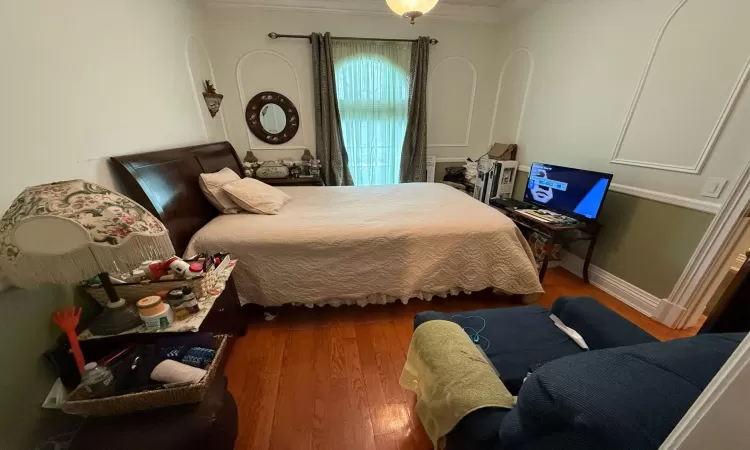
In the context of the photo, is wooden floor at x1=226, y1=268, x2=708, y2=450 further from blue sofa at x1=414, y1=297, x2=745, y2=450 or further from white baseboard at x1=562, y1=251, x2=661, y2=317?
blue sofa at x1=414, y1=297, x2=745, y2=450

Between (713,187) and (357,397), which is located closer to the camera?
(357,397)

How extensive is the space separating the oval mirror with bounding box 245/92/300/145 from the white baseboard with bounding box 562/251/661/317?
345cm

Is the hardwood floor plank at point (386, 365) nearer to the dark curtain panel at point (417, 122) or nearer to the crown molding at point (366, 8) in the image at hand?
the dark curtain panel at point (417, 122)

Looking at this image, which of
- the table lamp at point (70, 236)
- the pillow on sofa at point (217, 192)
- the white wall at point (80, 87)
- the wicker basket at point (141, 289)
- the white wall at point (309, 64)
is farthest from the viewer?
the white wall at point (309, 64)

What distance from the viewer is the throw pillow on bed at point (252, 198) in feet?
6.50

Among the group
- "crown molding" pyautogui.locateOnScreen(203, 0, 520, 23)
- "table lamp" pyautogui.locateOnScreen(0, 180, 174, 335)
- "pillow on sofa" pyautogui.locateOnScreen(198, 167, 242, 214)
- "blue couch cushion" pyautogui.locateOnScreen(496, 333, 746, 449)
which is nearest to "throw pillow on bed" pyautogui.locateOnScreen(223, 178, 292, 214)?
"pillow on sofa" pyautogui.locateOnScreen(198, 167, 242, 214)

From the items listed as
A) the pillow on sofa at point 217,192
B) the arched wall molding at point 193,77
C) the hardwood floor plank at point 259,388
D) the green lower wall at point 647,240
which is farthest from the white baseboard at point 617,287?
the arched wall molding at point 193,77

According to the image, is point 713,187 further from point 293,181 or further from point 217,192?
point 293,181

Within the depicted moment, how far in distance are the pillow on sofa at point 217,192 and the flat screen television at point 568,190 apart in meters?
2.74

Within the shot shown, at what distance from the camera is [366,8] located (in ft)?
10.2

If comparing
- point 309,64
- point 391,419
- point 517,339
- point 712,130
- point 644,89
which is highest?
point 309,64

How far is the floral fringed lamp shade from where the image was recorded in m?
0.72

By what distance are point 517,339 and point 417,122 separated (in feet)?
10.0

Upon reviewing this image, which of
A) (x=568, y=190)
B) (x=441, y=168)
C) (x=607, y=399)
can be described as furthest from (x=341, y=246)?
(x=441, y=168)
